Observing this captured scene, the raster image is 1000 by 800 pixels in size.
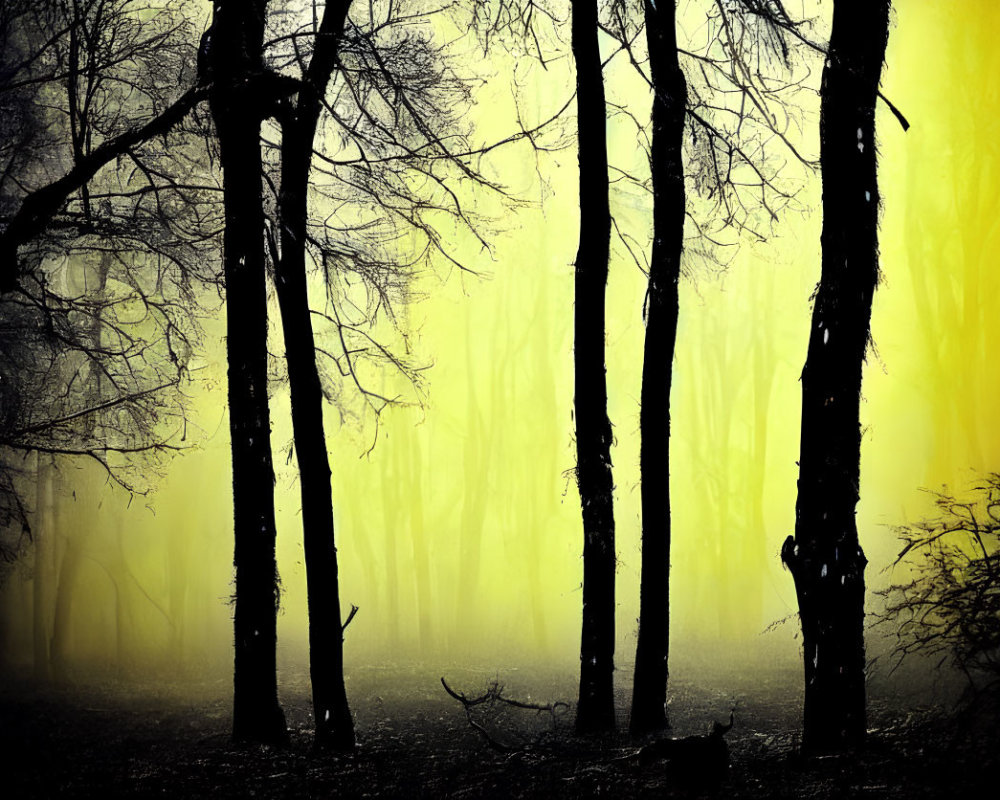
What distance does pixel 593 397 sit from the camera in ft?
28.0

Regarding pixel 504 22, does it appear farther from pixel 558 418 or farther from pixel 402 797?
pixel 558 418

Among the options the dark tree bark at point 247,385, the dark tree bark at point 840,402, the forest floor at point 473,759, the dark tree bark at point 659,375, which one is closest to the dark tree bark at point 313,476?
the dark tree bark at point 247,385

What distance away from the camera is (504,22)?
31.7ft

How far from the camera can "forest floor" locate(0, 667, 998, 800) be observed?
221 inches

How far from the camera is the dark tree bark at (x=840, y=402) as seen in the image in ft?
20.5

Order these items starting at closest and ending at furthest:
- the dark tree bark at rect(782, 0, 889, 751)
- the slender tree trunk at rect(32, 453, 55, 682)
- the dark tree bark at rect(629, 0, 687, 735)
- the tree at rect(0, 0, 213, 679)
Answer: the dark tree bark at rect(782, 0, 889, 751)
the dark tree bark at rect(629, 0, 687, 735)
the tree at rect(0, 0, 213, 679)
the slender tree trunk at rect(32, 453, 55, 682)

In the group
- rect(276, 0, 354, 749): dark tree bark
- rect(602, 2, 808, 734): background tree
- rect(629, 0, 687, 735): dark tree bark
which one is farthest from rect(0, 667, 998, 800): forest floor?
rect(602, 2, 808, 734): background tree

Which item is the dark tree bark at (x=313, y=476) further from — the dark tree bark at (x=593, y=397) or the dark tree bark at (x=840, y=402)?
the dark tree bark at (x=840, y=402)

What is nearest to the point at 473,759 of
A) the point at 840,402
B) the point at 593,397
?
the point at 593,397

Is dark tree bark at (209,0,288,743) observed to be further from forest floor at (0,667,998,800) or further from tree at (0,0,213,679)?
tree at (0,0,213,679)

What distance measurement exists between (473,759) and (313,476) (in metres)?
2.88

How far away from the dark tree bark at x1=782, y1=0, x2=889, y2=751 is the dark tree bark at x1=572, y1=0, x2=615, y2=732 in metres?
2.40

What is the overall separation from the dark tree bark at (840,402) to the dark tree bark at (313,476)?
416cm

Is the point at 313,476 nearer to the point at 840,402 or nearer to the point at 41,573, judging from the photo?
the point at 840,402
